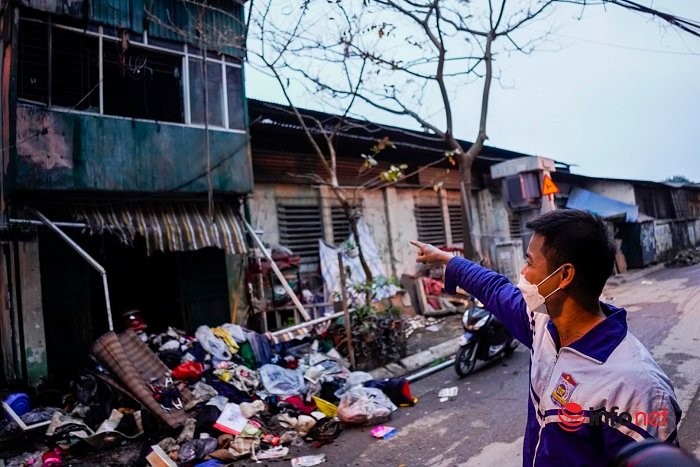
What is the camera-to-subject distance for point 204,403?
5.46 meters

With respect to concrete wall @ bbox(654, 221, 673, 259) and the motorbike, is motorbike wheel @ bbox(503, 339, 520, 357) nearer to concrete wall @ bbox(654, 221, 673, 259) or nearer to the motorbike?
the motorbike

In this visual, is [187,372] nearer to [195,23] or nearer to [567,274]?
[567,274]

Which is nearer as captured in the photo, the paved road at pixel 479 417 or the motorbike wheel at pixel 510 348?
the paved road at pixel 479 417

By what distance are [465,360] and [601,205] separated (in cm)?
1704

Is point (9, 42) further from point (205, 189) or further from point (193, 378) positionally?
point (193, 378)

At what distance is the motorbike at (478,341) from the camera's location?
661 centimetres

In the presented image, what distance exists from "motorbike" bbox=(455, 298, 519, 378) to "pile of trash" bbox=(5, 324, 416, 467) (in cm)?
123

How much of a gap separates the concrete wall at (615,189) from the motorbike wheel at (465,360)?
18.9 metres

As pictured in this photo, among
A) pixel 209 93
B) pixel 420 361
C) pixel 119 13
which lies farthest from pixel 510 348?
pixel 119 13

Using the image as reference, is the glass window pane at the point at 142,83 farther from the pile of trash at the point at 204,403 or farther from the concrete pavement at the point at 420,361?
the concrete pavement at the point at 420,361

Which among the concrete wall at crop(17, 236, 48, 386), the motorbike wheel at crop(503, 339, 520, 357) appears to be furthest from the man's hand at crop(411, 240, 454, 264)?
the concrete wall at crop(17, 236, 48, 386)

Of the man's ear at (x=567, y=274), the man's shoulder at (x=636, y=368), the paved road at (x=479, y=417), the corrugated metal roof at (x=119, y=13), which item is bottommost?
the paved road at (x=479, y=417)

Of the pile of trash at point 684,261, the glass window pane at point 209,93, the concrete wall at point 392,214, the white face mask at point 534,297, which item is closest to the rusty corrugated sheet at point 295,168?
the concrete wall at point 392,214

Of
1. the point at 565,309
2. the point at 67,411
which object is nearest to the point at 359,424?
the point at 67,411
